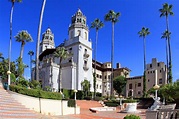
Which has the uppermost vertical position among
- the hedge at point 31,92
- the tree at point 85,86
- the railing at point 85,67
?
the railing at point 85,67

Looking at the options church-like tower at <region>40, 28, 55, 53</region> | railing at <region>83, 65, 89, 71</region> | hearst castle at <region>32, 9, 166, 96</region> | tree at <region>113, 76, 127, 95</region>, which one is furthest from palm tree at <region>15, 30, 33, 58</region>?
tree at <region>113, 76, 127, 95</region>

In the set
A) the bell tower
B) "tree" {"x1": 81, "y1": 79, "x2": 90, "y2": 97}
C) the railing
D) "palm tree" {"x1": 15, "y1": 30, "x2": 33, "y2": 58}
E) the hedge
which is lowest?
"tree" {"x1": 81, "y1": 79, "x2": 90, "y2": 97}

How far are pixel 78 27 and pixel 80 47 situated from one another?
5991mm

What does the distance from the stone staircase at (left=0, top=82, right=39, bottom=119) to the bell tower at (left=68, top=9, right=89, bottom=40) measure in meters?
36.8

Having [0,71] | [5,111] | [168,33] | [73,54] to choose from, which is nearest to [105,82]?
[73,54]

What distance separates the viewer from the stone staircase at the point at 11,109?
46.0ft

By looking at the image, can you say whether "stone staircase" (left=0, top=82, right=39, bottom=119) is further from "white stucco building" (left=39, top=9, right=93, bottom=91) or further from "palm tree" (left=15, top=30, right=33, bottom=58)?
"white stucco building" (left=39, top=9, right=93, bottom=91)

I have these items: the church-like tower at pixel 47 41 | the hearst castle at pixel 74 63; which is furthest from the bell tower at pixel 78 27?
the church-like tower at pixel 47 41

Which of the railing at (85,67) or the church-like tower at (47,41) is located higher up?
the church-like tower at (47,41)

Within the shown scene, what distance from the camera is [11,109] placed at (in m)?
15.6

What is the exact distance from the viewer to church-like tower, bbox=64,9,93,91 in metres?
51.4

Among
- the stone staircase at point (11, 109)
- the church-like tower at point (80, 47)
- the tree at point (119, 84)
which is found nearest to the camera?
the stone staircase at point (11, 109)

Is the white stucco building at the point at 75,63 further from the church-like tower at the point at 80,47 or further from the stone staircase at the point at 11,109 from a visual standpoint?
the stone staircase at the point at 11,109

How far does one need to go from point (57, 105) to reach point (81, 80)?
94.3ft
